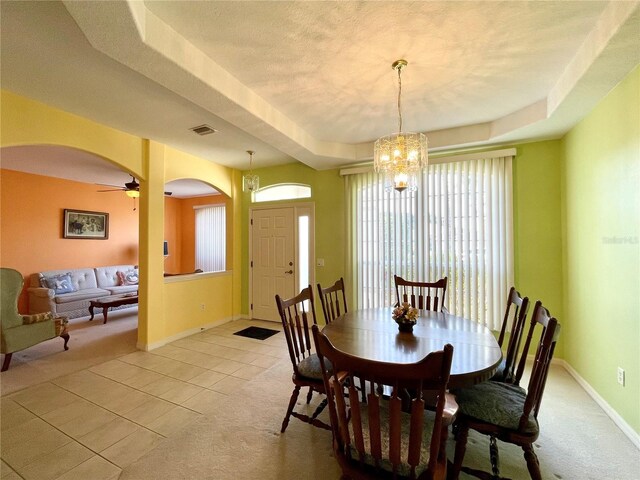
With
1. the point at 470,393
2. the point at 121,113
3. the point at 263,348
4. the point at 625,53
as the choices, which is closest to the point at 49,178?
the point at 121,113

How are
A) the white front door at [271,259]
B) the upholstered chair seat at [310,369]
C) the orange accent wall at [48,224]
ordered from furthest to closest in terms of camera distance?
the orange accent wall at [48,224] < the white front door at [271,259] < the upholstered chair seat at [310,369]

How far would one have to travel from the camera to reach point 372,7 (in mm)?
1618

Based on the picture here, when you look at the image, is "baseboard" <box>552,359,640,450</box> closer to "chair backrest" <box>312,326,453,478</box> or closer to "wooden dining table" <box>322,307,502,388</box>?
"wooden dining table" <box>322,307,502,388</box>

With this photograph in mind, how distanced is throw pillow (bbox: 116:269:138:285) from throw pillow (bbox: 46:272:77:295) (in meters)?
0.88

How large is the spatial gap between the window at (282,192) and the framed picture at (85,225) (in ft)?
12.6

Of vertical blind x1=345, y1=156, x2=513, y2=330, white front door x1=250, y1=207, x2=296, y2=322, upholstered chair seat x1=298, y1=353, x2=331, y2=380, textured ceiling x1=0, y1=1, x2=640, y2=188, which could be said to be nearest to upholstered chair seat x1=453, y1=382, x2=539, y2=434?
upholstered chair seat x1=298, y1=353, x2=331, y2=380

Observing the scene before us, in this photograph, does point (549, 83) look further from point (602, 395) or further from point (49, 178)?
point (49, 178)

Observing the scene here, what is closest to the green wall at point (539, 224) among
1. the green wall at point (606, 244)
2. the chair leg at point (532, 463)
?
the green wall at point (606, 244)

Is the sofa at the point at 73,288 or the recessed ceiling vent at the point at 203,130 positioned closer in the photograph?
the recessed ceiling vent at the point at 203,130

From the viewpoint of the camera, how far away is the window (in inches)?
192

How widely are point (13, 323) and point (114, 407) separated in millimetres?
1881

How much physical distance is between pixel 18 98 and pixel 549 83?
4.74 meters

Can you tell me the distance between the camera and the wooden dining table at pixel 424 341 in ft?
4.85

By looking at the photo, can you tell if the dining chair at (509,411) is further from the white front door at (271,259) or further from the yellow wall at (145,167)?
the yellow wall at (145,167)
